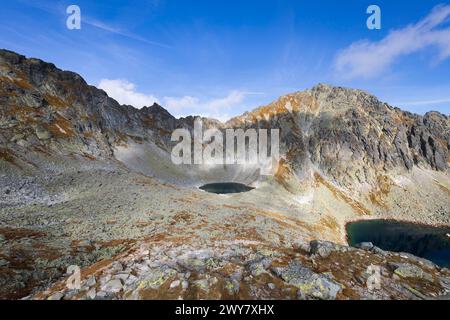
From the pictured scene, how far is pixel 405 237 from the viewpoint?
91.4 m

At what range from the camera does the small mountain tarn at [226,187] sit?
12146 cm

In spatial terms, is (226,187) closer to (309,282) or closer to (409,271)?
(409,271)

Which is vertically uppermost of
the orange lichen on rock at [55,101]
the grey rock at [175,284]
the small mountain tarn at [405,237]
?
the orange lichen on rock at [55,101]

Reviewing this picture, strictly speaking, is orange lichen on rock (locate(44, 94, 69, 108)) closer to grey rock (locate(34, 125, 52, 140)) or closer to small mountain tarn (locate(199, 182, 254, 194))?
grey rock (locate(34, 125, 52, 140))

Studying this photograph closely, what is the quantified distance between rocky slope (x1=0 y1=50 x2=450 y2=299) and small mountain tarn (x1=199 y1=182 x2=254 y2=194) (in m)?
6.74

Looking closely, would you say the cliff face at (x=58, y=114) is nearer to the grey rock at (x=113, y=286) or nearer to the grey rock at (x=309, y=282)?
the grey rock at (x=113, y=286)

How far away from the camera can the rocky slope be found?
14.6 meters

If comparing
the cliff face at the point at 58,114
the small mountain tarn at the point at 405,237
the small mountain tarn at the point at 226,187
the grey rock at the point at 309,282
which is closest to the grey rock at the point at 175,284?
the grey rock at the point at 309,282

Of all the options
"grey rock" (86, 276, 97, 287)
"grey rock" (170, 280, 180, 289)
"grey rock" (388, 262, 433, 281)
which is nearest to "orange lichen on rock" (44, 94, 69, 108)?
"grey rock" (86, 276, 97, 287)

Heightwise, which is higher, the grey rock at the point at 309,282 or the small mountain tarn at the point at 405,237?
the grey rock at the point at 309,282

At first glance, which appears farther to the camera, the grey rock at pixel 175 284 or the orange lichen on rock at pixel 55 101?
the orange lichen on rock at pixel 55 101

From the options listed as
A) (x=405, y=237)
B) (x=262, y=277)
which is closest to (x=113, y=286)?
(x=262, y=277)

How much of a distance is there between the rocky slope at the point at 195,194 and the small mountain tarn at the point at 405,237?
19.3ft
